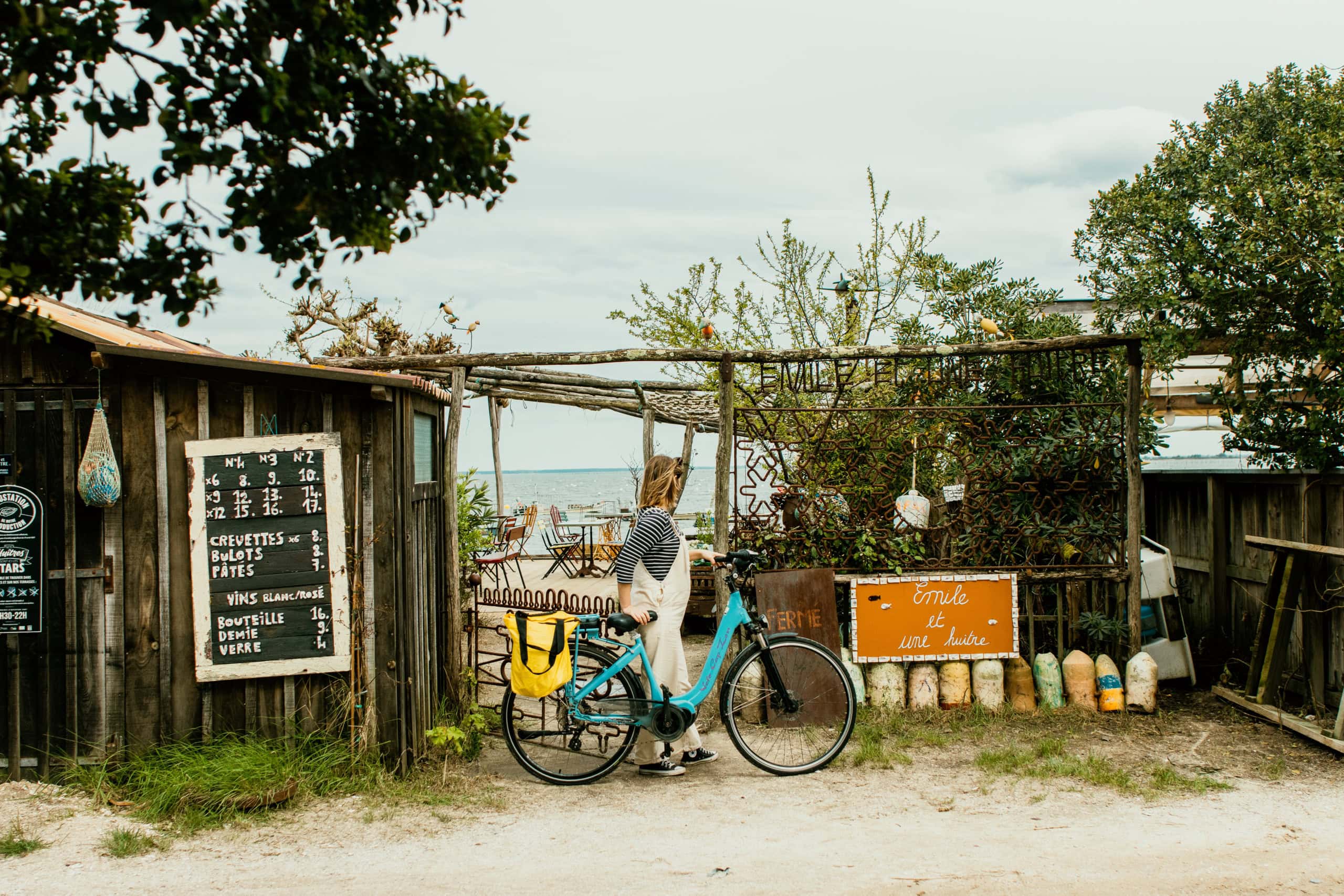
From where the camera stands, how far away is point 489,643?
8.65 meters

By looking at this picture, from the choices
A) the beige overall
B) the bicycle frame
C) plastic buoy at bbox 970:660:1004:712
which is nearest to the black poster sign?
the bicycle frame

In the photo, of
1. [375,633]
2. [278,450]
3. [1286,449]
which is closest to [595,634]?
[375,633]

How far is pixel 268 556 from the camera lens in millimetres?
5113

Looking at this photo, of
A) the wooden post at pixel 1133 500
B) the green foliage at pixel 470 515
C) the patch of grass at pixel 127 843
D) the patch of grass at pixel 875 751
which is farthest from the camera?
the green foliage at pixel 470 515

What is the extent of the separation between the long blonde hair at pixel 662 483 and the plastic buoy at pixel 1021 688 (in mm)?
2772

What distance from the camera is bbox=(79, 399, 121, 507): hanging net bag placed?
484 centimetres

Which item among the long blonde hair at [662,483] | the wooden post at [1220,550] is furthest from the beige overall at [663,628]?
the wooden post at [1220,550]

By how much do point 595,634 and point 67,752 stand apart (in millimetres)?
2842

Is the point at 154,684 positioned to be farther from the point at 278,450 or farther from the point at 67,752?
the point at 278,450

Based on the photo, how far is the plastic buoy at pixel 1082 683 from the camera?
251 inches

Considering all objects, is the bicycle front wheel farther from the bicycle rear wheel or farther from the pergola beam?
the pergola beam

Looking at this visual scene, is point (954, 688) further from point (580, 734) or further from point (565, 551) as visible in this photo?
point (565, 551)

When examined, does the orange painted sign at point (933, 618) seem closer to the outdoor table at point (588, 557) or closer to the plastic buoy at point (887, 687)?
the plastic buoy at point (887, 687)

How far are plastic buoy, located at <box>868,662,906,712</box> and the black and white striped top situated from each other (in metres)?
2.00
